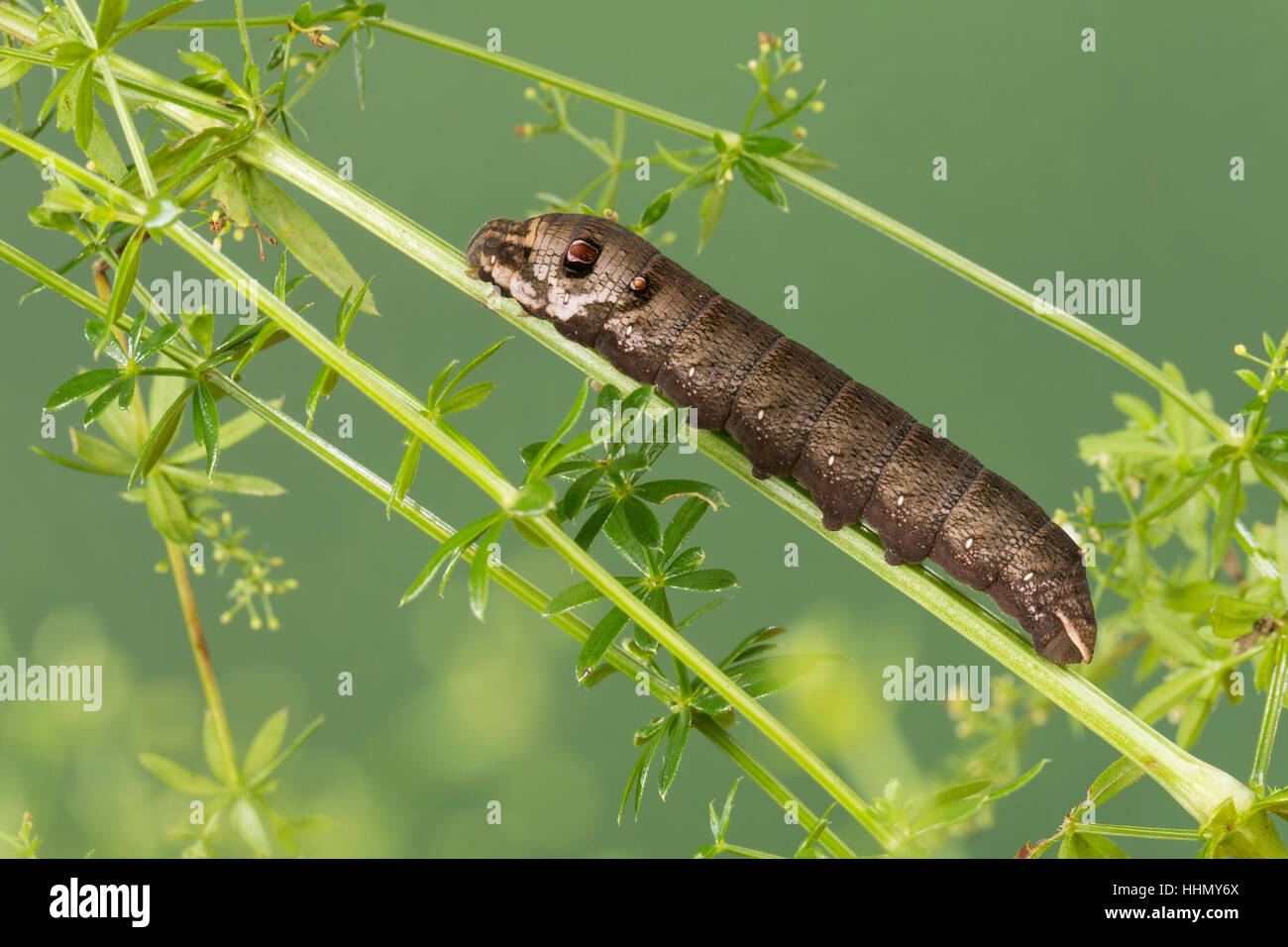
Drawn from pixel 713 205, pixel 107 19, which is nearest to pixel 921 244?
pixel 713 205

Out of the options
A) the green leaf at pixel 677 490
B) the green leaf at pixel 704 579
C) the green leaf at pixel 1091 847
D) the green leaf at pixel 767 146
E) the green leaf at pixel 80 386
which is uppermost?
the green leaf at pixel 767 146

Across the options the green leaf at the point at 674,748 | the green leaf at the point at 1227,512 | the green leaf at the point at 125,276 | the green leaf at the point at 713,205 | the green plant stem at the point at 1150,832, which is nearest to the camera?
the green leaf at the point at 125,276

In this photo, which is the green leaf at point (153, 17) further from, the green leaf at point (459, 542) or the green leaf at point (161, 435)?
the green leaf at point (459, 542)

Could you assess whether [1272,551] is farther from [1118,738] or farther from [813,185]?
[813,185]

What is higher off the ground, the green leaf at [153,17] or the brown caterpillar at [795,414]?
the green leaf at [153,17]

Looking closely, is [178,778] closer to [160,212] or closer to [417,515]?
[417,515]

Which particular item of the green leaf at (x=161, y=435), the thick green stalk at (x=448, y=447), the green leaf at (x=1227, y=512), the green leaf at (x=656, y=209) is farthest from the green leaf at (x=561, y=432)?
the green leaf at (x=1227, y=512)

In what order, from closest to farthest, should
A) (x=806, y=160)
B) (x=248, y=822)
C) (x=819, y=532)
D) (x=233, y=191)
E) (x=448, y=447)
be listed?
(x=448, y=447)
(x=233, y=191)
(x=819, y=532)
(x=248, y=822)
(x=806, y=160)

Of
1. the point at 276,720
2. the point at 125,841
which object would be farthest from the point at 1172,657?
the point at 125,841
